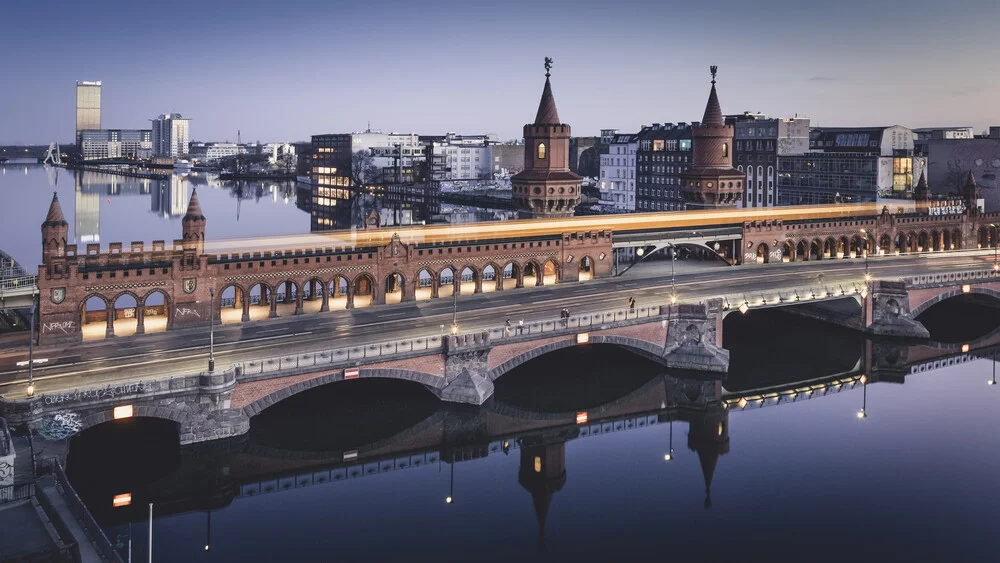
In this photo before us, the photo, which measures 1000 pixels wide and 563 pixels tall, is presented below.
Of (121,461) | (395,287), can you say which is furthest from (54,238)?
(395,287)

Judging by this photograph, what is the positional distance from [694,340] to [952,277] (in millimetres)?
33408

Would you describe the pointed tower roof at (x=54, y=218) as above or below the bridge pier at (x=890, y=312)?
above

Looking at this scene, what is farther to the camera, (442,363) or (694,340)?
(694,340)

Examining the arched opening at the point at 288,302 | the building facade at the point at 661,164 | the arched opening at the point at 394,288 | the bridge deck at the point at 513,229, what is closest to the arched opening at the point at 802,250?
the bridge deck at the point at 513,229

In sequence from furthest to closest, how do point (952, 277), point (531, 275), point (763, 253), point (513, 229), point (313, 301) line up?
point (763, 253), point (513, 229), point (531, 275), point (952, 277), point (313, 301)

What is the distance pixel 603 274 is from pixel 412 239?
1913 cm

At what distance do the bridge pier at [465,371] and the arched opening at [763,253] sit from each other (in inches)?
1946

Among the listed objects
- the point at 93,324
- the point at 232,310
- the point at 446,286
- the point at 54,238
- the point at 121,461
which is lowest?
the point at 121,461

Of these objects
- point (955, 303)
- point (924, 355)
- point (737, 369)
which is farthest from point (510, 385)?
point (955, 303)

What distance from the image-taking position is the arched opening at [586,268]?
89.6 metres

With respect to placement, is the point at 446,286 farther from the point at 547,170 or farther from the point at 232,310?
the point at 547,170

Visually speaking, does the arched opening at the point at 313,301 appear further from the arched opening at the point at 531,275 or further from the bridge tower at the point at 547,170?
the bridge tower at the point at 547,170

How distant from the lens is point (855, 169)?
148 meters

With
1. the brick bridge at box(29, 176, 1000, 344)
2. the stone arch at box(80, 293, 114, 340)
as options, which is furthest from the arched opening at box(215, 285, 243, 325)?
the stone arch at box(80, 293, 114, 340)
